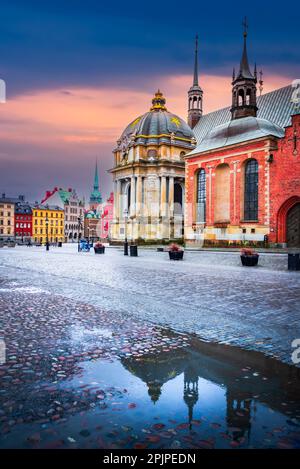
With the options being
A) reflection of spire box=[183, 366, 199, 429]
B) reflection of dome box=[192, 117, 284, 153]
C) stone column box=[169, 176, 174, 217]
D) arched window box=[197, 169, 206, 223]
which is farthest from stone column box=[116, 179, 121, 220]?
reflection of spire box=[183, 366, 199, 429]

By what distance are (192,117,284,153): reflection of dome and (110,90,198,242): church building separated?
11.7 metres

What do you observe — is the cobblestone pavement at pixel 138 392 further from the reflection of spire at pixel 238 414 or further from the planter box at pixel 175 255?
the planter box at pixel 175 255

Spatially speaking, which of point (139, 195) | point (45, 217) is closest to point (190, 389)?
point (139, 195)

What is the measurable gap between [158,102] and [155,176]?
15.8m

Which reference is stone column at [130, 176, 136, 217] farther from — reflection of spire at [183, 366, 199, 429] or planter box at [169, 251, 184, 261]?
reflection of spire at [183, 366, 199, 429]

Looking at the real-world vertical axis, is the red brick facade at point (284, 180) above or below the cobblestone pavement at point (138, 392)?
above

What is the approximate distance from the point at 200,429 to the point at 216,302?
524 cm

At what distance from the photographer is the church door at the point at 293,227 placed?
3231cm

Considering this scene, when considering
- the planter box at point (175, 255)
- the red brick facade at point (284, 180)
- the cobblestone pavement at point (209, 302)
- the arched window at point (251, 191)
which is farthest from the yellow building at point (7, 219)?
the cobblestone pavement at point (209, 302)

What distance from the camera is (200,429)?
268 cm

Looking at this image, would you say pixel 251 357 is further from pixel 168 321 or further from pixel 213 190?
pixel 213 190

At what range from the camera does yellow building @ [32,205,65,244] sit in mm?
109625

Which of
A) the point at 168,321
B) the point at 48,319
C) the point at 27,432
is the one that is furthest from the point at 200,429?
the point at 48,319

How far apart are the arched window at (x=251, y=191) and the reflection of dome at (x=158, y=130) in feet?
67.7
